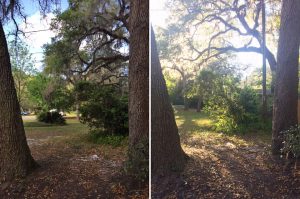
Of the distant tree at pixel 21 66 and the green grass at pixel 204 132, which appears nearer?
the green grass at pixel 204 132

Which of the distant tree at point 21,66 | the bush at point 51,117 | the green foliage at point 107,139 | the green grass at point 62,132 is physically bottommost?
the green foliage at point 107,139

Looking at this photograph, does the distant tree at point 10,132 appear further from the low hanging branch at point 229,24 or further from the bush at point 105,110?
the low hanging branch at point 229,24

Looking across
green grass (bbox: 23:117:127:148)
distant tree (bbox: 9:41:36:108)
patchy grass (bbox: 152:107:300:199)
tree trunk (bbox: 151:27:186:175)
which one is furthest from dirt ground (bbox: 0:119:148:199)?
patchy grass (bbox: 152:107:300:199)

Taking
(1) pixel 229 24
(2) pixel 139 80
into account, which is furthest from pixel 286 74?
(2) pixel 139 80

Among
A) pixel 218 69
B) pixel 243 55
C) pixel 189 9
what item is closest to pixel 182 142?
pixel 218 69

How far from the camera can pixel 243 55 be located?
6.93 ft

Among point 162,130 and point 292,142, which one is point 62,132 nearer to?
point 162,130

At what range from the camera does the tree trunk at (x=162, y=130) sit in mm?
2344

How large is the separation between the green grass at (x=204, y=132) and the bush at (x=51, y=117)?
1235mm

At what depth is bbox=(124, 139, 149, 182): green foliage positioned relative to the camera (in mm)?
2738

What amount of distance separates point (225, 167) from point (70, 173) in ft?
4.78

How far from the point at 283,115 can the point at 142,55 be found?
126 cm

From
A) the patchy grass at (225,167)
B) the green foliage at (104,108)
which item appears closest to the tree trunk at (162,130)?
the patchy grass at (225,167)

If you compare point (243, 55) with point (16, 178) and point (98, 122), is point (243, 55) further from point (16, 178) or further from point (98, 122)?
point (16, 178)
